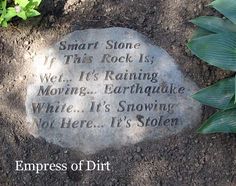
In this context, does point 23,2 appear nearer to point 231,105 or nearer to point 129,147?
point 129,147

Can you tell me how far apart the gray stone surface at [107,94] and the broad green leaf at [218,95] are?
123 millimetres

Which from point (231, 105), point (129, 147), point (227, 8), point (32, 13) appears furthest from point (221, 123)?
point (32, 13)

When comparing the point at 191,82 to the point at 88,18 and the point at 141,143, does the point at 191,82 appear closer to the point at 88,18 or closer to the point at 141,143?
the point at 141,143

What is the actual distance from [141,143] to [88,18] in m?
0.85

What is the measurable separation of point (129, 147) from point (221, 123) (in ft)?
1.74

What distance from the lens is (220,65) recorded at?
2570 millimetres

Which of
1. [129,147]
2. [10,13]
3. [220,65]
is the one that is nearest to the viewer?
[220,65]

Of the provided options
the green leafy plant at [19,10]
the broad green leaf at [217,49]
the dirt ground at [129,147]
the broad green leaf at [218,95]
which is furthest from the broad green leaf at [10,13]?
the broad green leaf at [218,95]

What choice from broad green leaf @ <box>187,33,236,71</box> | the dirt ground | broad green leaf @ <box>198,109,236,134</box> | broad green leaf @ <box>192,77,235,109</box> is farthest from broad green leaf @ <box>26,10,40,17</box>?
broad green leaf @ <box>198,109,236,134</box>

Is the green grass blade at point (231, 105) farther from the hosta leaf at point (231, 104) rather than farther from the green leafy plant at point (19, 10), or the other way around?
the green leafy plant at point (19, 10)

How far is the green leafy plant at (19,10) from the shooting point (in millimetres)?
2801

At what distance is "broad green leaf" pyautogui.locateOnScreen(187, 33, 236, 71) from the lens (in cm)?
256

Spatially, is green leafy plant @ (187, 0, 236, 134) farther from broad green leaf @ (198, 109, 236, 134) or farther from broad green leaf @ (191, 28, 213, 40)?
broad green leaf @ (191, 28, 213, 40)

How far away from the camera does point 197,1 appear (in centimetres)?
297
